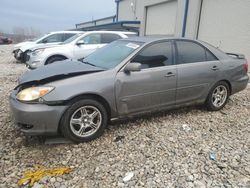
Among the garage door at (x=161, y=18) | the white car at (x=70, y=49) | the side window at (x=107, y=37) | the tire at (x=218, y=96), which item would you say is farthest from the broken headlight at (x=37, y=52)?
the garage door at (x=161, y=18)

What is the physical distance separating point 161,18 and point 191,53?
11.6m

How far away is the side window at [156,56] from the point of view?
3.70m

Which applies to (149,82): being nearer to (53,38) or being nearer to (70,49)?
(70,49)

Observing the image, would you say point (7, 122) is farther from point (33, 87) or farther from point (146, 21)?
point (146, 21)

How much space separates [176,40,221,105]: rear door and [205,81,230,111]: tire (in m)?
0.18

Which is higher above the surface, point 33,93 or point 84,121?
point 33,93

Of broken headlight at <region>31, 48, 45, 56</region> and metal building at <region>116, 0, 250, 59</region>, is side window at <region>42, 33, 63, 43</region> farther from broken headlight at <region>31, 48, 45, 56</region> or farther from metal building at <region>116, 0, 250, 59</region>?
metal building at <region>116, 0, 250, 59</region>

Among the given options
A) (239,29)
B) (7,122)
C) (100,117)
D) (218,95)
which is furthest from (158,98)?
(239,29)

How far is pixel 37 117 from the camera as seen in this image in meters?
2.93

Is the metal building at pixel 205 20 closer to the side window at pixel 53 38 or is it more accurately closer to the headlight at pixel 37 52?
the side window at pixel 53 38

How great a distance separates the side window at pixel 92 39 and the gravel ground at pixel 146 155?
16.4ft

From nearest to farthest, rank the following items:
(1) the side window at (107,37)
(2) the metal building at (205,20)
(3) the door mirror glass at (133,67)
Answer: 1. (3) the door mirror glass at (133,67)
2. (1) the side window at (107,37)
3. (2) the metal building at (205,20)

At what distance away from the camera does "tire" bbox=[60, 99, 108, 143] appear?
311cm

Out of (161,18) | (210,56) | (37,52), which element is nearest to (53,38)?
(37,52)
